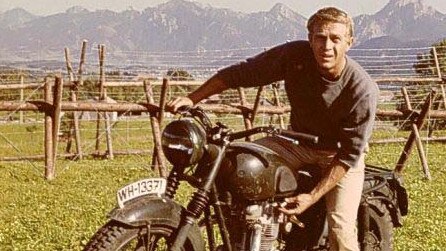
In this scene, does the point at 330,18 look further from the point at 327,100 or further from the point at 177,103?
the point at 177,103

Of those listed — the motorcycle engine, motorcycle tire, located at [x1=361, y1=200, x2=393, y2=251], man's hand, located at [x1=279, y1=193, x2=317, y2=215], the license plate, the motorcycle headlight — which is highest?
the motorcycle headlight

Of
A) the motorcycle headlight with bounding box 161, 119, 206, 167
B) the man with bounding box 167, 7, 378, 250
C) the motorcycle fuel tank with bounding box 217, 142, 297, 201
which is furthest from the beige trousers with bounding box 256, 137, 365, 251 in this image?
the motorcycle headlight with bounding box 161, 119, 206, 167

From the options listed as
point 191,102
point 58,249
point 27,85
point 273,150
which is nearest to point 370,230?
point 273,150

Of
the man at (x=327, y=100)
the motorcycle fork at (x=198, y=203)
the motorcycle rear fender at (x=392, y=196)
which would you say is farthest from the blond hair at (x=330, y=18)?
the motorcycle rear fender at (x=392, y=196)

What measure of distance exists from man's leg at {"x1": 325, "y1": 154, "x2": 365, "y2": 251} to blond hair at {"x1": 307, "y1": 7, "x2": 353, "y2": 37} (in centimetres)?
121

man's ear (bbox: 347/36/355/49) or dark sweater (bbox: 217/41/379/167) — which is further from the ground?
man's ear (bbox: 347/36/355/49)

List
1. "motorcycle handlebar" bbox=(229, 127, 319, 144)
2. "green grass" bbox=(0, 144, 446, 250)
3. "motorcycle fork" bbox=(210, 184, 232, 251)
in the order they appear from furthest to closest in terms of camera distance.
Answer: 1. "green grass" bbox=(0, 144, 446, 250)
2. "motorcycle fork" bbox=(210, 184, 232, 251)
3. "motorcycle handlebar" bbox=(229, 127, 319, 144)

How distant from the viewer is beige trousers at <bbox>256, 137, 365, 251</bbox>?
250 inches

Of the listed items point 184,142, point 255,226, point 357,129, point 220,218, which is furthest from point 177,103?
point 357,129

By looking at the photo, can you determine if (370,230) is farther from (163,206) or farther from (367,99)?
(163,206)

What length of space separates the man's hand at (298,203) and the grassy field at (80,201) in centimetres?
391

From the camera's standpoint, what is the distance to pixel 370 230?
725 centimetres

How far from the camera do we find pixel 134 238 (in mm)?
5219

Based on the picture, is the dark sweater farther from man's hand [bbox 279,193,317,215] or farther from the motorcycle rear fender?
the motorcycle rear fender
